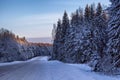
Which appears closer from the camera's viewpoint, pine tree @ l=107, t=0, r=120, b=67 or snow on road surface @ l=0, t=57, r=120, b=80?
snow on road surface @ l=0, t=57, r=120, b=80

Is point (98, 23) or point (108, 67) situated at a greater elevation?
point (98, 23)

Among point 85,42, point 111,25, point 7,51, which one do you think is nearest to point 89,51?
point 85,42

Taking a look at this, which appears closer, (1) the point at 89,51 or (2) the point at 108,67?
(2) the point at 108,67

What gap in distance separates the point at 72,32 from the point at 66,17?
15.8 meters

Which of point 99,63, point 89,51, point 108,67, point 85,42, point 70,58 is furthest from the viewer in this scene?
point 70,58

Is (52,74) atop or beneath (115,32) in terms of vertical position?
beneath

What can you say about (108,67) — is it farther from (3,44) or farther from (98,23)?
(3,44)

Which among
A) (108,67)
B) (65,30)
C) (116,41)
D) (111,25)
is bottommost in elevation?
(108,67)

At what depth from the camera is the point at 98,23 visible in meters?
32.0

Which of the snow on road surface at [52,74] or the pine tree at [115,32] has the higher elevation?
the pine tree at [115,32]

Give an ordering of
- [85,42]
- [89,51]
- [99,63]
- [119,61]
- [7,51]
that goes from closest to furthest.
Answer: [119,61] < [99,63] < [89,51] < [85,42] < [7,51]

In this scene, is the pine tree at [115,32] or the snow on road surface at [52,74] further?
the pine tree at [115,32]

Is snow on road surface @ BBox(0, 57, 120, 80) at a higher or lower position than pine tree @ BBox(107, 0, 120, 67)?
lower

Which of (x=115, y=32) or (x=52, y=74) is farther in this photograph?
(x=115, y=32)
